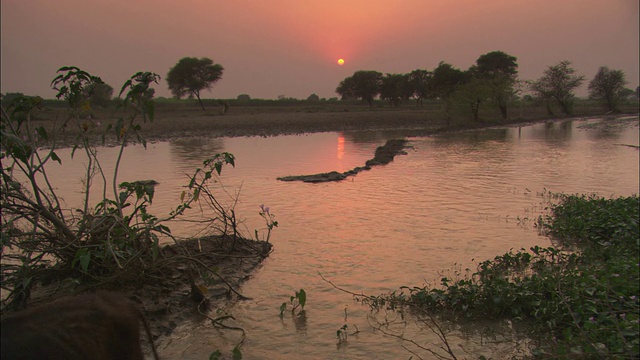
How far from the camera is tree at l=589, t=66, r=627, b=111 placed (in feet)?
177

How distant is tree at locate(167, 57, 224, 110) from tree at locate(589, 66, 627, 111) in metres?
50.5

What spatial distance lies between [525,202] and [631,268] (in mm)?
4823

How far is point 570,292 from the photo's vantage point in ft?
14.0

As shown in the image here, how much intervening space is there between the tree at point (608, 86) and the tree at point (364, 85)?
31.5 metres

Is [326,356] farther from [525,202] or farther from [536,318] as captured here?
[525,202]

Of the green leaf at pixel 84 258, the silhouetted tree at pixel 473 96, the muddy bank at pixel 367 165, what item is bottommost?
the muddy bank at pixel 367 165

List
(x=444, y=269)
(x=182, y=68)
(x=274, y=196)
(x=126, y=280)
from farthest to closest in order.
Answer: (x=182, y=68) → (x=274, y=196) → (x=444, y=269) → (x=126, y=280)

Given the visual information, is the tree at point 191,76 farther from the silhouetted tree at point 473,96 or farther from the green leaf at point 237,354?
the green leaf at point 237,354

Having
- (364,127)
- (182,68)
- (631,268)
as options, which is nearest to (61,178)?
(631,268)

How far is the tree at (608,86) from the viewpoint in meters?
54.1

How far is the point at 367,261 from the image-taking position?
6.04 metres

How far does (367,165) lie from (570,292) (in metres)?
10.7

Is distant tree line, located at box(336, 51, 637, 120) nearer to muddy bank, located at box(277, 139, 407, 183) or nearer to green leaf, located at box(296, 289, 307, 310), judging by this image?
muddy bank, located at box(277, 139, 407, 183)

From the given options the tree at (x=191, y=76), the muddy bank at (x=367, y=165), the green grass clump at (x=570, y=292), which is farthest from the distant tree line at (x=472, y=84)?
the green grass clump at (x=570, y=292)
